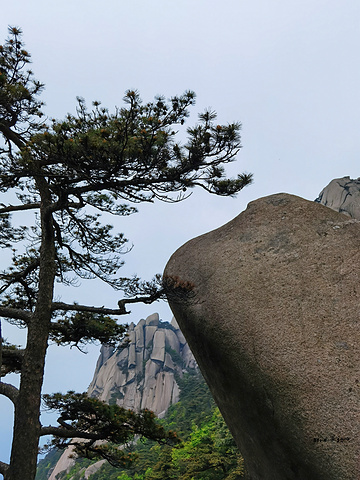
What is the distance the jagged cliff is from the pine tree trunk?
44.2 meters

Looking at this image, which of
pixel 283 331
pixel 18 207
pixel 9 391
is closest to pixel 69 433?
pixel 9 391

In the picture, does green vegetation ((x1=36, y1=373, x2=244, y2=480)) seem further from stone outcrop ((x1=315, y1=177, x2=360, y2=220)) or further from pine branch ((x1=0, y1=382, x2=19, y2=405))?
stone outcrop ((x1=315, y1=177, x2=360, y2=220))

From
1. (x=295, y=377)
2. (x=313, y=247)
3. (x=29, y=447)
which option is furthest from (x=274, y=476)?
(x=29, y=447)

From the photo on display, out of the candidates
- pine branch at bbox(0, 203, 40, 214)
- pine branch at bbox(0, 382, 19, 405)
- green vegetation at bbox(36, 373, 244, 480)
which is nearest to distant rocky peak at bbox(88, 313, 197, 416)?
green vegetation at bbox(36, 373, 244, 480)

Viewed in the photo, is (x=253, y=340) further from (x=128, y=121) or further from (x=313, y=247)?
(x=128, y=121)

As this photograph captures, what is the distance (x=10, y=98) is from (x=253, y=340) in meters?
5.18

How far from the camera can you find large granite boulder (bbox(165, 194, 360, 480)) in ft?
9.55

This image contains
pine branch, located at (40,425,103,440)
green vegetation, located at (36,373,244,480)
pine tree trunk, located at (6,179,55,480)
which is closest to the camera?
pine tree trunk, located at (6,179,55,480)

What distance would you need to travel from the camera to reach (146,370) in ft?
171

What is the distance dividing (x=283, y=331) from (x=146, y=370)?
5220 centimetres

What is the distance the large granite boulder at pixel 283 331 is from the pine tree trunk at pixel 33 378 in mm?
2538

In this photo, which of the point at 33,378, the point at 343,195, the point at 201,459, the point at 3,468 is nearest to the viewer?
the point at 3,468

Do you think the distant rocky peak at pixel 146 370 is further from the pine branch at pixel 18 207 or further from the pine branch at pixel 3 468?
the pine branch at pixel 3 468

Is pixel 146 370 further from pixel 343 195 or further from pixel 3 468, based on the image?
pixel 3 468
